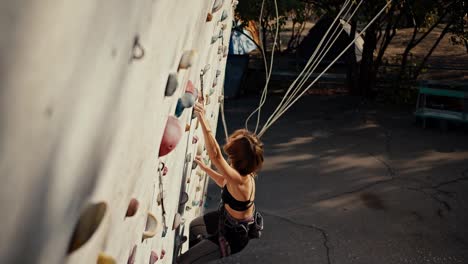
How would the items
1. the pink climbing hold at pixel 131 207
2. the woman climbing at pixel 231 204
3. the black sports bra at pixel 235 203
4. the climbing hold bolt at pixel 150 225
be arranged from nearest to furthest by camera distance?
the pink climbing hold at pixel 131 207 < the climbing hold bolt at pixel 150 225 < the woman climbing at pixel 231 204 < the black sports bra at pixel 235 203

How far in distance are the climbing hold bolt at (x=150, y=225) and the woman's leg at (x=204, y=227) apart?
1.55 meters

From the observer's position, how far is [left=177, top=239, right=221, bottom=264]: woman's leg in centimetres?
326

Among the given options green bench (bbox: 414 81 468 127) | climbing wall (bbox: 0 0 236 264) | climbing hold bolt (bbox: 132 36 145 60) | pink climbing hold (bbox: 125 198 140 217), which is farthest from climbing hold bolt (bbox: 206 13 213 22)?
green bench (bbox: 414 81 468 127)

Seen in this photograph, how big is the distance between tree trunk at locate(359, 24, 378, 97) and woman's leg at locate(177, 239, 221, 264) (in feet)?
26.7

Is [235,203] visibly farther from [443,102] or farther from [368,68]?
[368,68]

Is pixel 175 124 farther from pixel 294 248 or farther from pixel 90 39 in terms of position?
pixel 294 248

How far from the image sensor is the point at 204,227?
352 centimetres

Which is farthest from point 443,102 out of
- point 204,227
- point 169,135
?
point 169,135

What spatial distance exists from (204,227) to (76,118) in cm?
278

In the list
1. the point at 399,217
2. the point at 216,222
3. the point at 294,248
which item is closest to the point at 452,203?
the point at 399,217

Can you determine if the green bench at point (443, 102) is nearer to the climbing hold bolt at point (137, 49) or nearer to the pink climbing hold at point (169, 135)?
the pink climbing hold at point (169, 135)

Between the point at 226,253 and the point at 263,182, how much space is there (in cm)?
329

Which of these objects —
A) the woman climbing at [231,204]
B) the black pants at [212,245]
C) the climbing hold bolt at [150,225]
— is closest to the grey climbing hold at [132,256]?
the climbing hold bolt at [150,225]

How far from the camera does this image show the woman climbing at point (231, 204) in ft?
9.30
